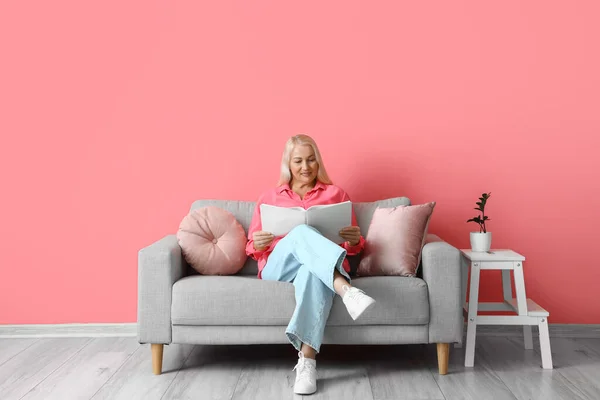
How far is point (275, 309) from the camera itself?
9.18 feet

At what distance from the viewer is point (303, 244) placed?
2789 mm

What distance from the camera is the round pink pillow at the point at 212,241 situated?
308 centimetres

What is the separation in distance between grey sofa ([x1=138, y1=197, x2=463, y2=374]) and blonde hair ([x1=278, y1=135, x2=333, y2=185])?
731mm

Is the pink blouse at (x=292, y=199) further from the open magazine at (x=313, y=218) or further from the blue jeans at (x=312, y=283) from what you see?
the blue jeans at (x=312, y=283)

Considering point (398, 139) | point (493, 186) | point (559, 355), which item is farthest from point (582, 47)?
point (559, 355)

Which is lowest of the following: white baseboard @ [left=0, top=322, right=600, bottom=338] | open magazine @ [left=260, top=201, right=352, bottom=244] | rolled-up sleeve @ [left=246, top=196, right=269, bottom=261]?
white baseboard @ [left=0, top=322, right=600, bottom=338]

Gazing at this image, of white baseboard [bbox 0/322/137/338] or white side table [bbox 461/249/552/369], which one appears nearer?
white side table [bbox 461/249/552/369]

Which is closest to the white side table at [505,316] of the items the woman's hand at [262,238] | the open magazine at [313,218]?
the open magazine at [313,218]

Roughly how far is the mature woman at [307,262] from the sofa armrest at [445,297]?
0.41 m

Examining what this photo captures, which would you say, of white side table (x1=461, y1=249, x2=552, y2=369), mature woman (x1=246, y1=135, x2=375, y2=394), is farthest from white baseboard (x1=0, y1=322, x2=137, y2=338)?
white side table (x1=461, y1=249, x2=552, y2=369)

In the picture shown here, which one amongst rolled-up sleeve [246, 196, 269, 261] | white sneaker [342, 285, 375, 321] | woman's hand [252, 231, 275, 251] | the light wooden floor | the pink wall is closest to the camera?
white sneaker [342, 285, 375, 321]

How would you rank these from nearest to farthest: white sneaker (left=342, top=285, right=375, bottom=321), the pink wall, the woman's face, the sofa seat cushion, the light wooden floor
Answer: white sneaker (left=342, top=285, right=375, bottom=321)
the light wooden floor
the sofa seat cushion
the woman's face
the pink wall

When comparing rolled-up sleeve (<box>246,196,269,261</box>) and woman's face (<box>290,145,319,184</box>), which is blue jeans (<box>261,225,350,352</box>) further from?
woman's face (<box>290,145,319,184</box>)

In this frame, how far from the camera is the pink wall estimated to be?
3566mm
